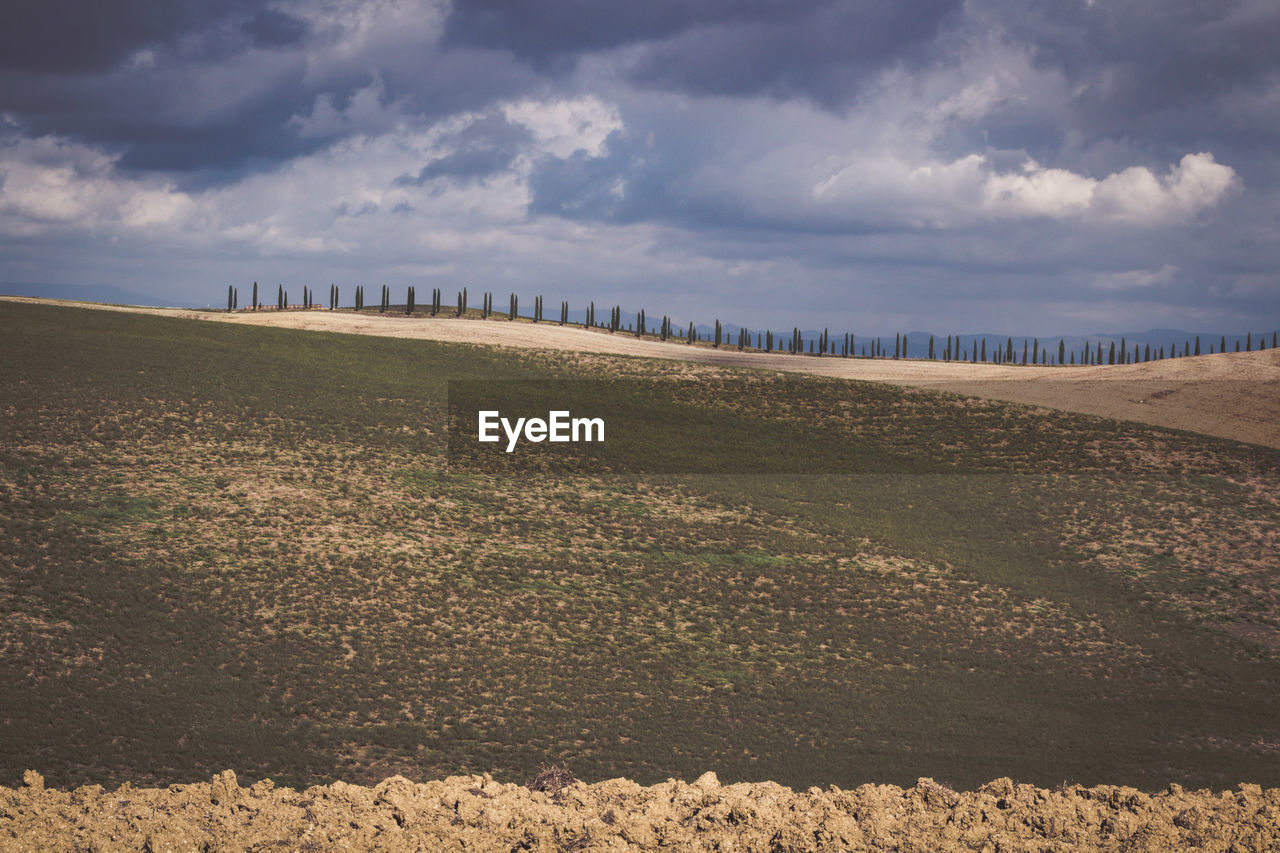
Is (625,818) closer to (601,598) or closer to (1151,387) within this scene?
(601,598)

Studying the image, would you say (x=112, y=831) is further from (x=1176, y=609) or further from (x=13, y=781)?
(x=1176, y=609)

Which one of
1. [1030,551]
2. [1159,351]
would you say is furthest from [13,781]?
[1159,351]
